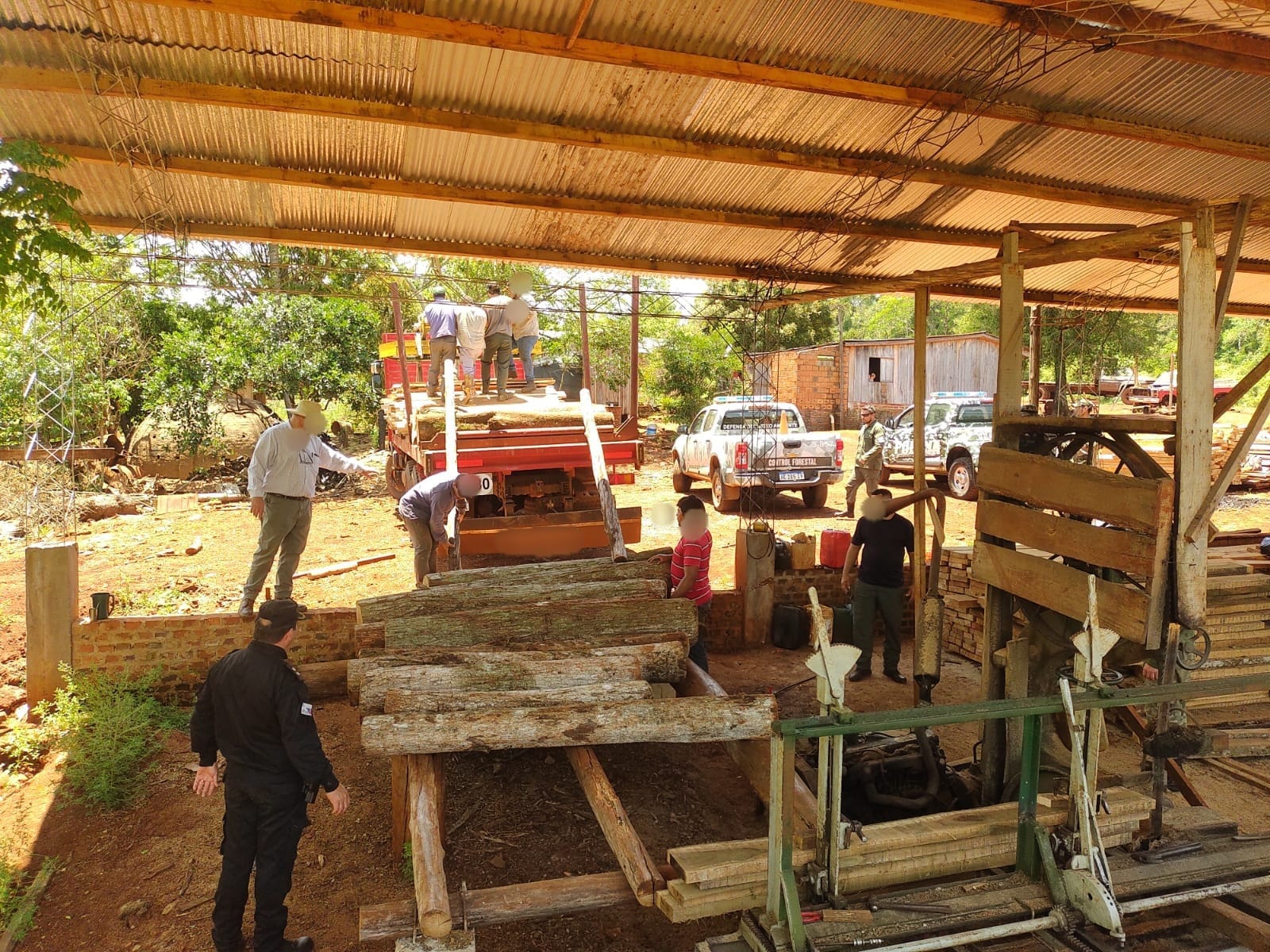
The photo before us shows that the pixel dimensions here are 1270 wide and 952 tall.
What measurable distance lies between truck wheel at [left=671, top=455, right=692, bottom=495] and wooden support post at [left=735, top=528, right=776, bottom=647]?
26.6 ft

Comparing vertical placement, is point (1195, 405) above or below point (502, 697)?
above

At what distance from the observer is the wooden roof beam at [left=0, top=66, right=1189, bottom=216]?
17.4 ft

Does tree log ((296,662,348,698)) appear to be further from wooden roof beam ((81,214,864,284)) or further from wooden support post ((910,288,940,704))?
wooden support post ((910,288,940,704))

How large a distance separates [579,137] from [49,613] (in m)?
5.46

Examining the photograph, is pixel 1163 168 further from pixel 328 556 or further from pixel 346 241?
pixel 328 556

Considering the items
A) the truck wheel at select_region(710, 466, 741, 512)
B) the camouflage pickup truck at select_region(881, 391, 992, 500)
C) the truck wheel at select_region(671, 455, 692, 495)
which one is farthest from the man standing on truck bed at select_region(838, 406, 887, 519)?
the truck wheel at select_region(671, 455, 692, 495)

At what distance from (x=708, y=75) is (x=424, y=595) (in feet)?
13.0

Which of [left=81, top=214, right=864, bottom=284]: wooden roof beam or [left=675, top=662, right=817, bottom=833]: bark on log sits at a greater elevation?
[left=81, top=214, right=864, bottom=284]: wooden roof beam

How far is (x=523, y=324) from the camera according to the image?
10805mm

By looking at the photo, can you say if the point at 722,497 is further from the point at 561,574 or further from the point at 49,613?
the point at 49,613

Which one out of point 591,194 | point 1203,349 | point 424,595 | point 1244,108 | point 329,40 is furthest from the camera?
point 591,194

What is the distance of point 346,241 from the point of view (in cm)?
788

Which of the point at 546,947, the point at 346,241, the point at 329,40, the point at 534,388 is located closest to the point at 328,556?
the point at 534,388

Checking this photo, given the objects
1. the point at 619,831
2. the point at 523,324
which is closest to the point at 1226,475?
the point at 619,831
